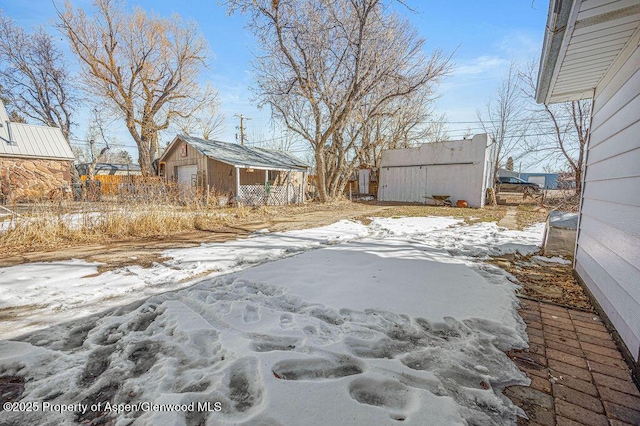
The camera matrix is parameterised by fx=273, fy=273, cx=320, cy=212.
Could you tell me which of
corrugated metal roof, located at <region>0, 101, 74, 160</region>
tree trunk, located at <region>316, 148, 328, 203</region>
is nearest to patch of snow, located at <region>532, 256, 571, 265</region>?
tree trunk, located at <region>316, 148, 328, 203</region>

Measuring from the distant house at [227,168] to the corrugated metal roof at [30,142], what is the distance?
446 cm

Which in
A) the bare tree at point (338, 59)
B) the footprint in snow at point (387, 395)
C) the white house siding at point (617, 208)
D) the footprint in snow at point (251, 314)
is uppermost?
the bare tree at point (338, 59)

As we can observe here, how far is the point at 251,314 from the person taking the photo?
2.27m

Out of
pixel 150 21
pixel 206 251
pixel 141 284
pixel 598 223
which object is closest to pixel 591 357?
pixel 598 223

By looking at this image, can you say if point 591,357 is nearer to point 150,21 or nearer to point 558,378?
point 558,378

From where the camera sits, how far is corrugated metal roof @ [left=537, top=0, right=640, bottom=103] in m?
1.88

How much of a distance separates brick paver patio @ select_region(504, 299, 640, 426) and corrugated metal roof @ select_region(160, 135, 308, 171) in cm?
1230

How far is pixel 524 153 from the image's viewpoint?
15.4 metres

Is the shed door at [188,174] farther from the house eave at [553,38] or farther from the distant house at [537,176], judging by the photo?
the distant house at [537,176]

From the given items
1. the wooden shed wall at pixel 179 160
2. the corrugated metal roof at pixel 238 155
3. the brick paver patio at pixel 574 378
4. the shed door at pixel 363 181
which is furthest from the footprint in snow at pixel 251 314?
the shed door at pixel 363 181

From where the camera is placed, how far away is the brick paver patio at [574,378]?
1332 millimetres

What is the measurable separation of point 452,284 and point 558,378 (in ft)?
4.51

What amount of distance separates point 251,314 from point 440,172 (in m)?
14.9

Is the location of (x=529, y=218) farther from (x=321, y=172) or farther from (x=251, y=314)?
(x=251, y=314)
